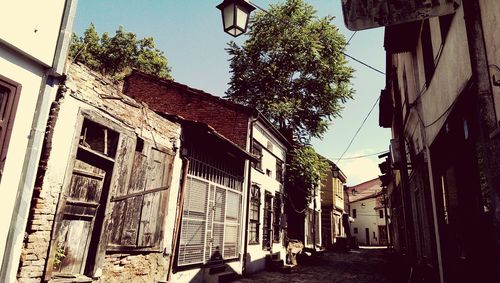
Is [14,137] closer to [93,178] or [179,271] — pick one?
[93,178]

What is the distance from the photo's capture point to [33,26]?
15.8 feet

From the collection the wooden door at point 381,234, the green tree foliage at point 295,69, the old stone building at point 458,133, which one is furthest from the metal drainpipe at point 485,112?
the wooden door at point 381,234

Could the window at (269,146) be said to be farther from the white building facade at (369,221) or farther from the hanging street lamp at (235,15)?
the white building facade at (369,221)

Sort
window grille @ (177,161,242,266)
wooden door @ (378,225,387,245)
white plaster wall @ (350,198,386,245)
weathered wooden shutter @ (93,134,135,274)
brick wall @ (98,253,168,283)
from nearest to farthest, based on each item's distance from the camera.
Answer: weathered wooden shutter @ (93,134,135,274) < brick wall @ (98,253,168,283) < window grille @ (177,161,242,266) < wooden door @ (378,225,387,245) < white plaster wall @ (350,198,386,245)

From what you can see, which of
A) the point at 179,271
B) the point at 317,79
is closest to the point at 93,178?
the point at 179,271

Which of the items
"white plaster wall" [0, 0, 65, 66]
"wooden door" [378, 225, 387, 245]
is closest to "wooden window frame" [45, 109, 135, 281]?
"white plaster wall" [0, 0, 65, 66]

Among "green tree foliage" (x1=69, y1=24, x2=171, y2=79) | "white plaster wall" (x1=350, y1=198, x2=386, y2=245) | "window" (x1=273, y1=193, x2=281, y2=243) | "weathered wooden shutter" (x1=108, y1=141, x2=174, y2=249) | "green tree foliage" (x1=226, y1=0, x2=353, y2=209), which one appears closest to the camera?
"weathered wooden shutter" (x1=108, y1=141, x2=174, y2=249)

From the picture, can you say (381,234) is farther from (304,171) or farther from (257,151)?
(257,151)

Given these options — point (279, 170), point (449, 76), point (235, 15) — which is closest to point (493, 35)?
point (449, 76)

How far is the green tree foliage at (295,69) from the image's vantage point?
22.3 m

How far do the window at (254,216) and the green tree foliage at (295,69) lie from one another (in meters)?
8.94

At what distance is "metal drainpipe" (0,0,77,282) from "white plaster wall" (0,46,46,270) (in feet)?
0.17

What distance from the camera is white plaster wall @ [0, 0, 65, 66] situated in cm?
437

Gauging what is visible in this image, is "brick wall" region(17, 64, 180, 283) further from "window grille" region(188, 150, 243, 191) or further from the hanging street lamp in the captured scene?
the hanging street lamp
